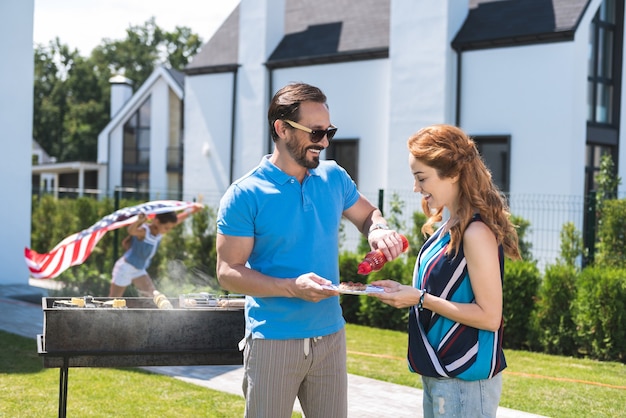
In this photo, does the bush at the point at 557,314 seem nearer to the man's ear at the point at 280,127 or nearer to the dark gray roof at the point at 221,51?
the man's ear at the point at 280,127

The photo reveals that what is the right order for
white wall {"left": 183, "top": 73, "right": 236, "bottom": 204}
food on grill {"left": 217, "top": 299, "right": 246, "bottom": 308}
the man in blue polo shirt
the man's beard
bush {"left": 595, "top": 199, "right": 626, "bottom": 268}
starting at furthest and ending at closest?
white wall {"left": 183, "top": 73, "right": 236, "bottom": 204} → bush {"left": 595, "top": 199, "right": 626, "bottom": 268} → food on grill {"left": 217, "top": 299, "right": 246, "bottom": 308} → the man's beard → the man in blue polo shirt

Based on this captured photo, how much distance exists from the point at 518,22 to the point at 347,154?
18.5ft

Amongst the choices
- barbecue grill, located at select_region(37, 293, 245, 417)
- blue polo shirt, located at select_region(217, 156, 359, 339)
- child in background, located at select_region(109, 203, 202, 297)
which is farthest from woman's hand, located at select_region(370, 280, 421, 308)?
child in background, located at select_region(109, 203, 202, 297)

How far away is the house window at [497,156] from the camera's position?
714 inches

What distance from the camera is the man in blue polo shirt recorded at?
364 cm

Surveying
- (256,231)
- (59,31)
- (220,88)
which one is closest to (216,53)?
(220,88)

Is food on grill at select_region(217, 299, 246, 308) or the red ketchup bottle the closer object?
the red ketchup bottle

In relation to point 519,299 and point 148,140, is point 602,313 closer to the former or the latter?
point 519,299

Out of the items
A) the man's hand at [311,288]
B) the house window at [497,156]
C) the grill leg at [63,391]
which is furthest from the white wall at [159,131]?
the man's hand at [311,288]

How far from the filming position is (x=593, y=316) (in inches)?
411

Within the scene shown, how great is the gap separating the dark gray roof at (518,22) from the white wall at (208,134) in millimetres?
7663

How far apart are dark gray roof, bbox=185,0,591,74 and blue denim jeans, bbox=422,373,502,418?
586 inches

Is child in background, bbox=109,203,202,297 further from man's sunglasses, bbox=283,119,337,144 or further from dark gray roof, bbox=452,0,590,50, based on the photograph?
dark gray roof, bbox=452,0,590,50

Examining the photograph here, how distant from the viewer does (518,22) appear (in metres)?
18.1
